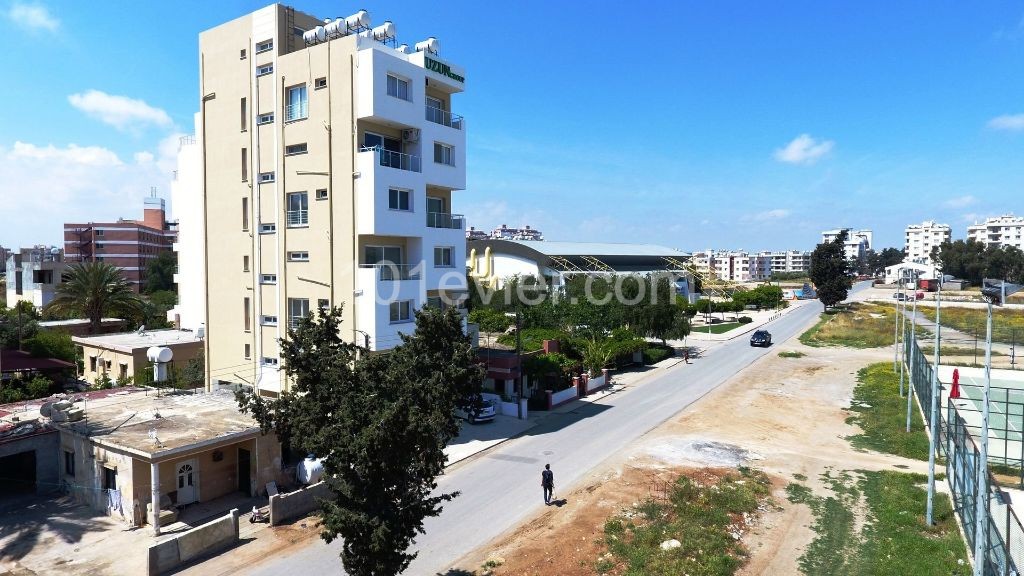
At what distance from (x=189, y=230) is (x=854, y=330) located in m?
63.8

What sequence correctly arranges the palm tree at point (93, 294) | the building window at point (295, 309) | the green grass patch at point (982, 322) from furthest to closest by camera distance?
the palm tree at point (93, 294) < the green grass patch at point (982, 322) < the building window at point (295, 309)

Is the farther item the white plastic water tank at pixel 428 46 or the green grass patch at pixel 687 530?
the white plastic water tank at pixel 428 46

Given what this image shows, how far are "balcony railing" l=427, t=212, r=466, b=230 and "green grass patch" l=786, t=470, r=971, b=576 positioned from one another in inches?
750

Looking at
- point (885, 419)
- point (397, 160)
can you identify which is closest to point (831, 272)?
point (885, 419)

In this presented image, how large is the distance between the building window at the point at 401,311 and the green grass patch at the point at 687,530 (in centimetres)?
1397

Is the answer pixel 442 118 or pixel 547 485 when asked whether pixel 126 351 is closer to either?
pixel 442 118

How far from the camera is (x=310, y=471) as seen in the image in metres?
20.0

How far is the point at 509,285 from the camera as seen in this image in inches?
2655

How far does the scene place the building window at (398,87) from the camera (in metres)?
26.4

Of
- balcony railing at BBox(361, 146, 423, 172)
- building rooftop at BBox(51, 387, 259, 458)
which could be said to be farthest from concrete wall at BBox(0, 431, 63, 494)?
balcony railing at BBox(361, 146, 423, 172)

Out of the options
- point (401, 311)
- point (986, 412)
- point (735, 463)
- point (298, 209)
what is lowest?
point (735, 463)

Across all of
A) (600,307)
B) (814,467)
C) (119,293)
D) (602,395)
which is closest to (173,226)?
(119,293)

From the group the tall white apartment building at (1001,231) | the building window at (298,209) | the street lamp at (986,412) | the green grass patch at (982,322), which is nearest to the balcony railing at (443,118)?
the building window at (298,209)

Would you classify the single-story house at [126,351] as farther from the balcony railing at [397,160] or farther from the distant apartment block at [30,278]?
the distant apartment block at [30,278]
